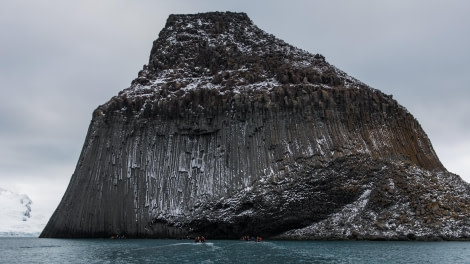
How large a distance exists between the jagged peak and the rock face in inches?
18.9

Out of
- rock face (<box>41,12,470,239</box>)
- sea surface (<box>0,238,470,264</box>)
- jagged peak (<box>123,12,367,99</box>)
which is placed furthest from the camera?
jagged peak (<box>123,12,367,99</box>)

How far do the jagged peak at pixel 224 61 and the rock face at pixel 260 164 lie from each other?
48cm

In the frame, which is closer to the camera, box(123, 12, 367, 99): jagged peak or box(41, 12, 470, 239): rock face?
box(41, 12, 470, 239): rock face

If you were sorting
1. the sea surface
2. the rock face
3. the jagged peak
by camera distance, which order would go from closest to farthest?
the sea surface, the rock face, the jagged peak

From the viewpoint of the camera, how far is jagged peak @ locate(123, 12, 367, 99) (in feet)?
284

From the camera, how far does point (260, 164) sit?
7506 centimetres

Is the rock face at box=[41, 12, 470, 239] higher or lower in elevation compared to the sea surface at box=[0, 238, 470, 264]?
higher

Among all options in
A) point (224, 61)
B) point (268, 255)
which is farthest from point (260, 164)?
point (224, 61)

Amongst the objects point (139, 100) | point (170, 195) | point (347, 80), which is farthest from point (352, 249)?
point (139, 100)

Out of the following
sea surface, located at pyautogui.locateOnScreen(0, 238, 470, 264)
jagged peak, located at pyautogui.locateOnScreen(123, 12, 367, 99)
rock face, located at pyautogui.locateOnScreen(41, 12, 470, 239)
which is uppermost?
jagged peak, located at pyautogui.locateOnScreen(123, 12, 367, 99)

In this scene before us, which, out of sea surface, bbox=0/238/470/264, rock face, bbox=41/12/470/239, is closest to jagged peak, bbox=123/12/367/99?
rock face, bbox=41/12/470/239

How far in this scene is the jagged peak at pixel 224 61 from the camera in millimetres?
86438

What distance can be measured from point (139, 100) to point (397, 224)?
4760cm

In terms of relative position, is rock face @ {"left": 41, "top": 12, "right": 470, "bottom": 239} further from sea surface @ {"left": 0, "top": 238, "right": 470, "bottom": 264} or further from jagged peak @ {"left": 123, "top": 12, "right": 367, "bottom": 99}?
sea surface @ {"left": 0, "top": 238, "right": 470, "bottom": 264}
